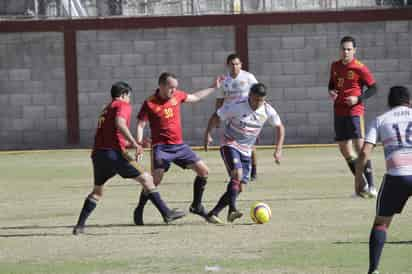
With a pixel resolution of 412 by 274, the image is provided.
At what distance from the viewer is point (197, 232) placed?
14102 millimetres

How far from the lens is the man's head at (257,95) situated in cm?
1491

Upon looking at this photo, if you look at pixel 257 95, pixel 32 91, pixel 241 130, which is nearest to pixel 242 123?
pixel 241 130

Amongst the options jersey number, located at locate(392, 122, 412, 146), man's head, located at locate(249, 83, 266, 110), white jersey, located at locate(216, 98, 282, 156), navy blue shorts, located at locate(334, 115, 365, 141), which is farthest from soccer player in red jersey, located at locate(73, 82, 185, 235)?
navy blue shorts, located at locate(334, 115, 365, 141)

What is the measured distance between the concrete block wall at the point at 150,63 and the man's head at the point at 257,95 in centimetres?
1543

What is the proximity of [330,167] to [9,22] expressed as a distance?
Result: 11.2 meters

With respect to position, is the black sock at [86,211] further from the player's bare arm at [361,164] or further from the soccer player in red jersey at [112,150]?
the player's bare arm at [361,164]

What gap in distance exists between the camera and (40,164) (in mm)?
26594

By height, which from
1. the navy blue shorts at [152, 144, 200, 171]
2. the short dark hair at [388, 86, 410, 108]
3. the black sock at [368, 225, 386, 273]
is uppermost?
the short dark hair at [388, 86, 410, 108]

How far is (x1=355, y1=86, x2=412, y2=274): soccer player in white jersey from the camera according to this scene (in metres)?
10.6

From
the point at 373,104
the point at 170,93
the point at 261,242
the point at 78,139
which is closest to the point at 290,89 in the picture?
the point at 373,104

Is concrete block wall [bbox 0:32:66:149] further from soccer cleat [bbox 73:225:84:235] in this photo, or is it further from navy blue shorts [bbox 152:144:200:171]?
soccer cleat [bbox 73:225:84:235]

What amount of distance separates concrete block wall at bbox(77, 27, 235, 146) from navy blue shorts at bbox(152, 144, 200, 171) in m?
15.4

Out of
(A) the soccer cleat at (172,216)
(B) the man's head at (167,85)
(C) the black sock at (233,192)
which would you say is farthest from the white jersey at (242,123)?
(A) the soccer cleat at (172,216)

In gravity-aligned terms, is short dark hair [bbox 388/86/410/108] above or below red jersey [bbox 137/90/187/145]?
above
